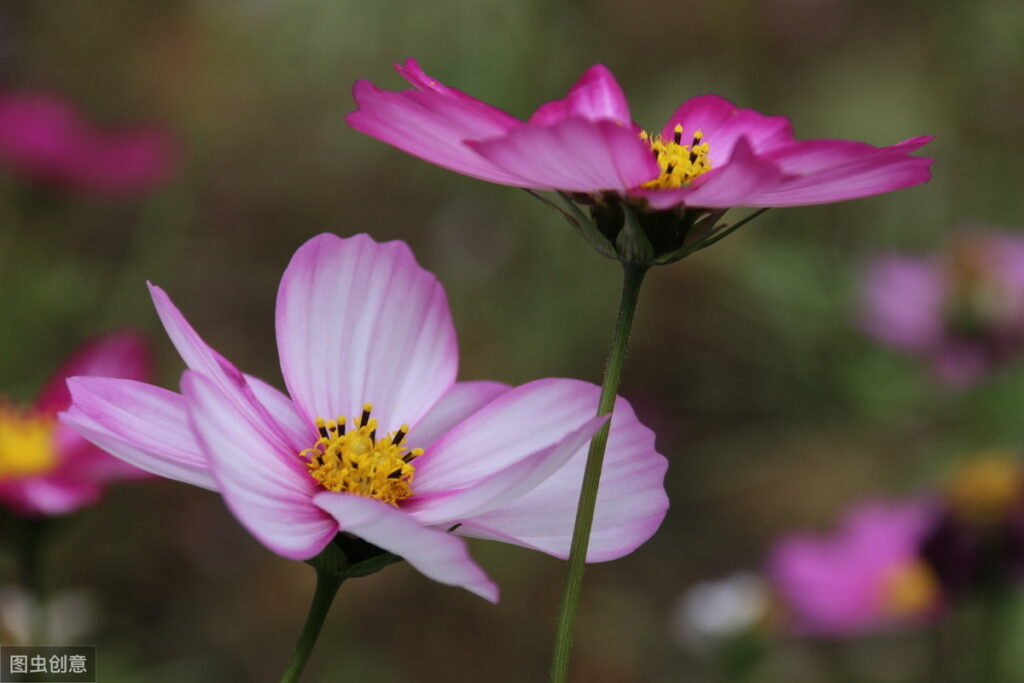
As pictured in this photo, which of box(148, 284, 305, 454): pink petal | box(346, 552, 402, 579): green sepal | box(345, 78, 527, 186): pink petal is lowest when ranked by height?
box(346, 552, 402, 579): green sepal

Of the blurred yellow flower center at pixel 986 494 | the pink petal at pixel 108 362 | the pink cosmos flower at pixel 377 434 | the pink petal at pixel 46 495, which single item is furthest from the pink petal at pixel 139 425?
the blurred yellow flower center at pixel 986 494

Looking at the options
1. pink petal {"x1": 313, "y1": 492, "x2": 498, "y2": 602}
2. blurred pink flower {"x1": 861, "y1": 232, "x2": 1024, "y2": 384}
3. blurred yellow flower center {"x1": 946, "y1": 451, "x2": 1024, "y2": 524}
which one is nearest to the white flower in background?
blurred yellow flower center {"x1": 946, "y1": 451, "x2": 1024, "y2": 524}

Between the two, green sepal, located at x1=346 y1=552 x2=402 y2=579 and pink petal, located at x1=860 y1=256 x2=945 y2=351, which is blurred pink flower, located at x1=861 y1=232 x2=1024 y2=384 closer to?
pink petal, located at x1=860 y1=256 x2=945 y2=351

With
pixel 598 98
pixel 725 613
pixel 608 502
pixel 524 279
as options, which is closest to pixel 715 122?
pixel 598 98

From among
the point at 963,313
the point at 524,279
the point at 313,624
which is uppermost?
the point at 524,279

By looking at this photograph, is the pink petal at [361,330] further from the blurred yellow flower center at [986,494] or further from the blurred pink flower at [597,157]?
the blurred yellow flower center at [986,494]

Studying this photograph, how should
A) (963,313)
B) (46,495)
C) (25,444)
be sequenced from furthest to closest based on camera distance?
(963,313) → (25,444) → (46,495)

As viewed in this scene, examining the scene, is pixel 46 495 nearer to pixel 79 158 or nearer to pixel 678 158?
pixel 678 158

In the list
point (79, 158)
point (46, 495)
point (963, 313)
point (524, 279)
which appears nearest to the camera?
point (46, 495)
